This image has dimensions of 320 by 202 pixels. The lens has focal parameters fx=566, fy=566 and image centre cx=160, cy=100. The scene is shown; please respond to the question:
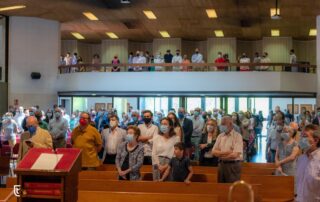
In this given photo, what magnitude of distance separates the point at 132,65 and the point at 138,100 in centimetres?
230

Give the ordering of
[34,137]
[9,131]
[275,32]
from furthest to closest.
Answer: [275,32]
[9,131]
[34,137]

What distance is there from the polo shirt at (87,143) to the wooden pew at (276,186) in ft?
8.99

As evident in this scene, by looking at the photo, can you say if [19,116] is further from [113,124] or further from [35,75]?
[113,124]

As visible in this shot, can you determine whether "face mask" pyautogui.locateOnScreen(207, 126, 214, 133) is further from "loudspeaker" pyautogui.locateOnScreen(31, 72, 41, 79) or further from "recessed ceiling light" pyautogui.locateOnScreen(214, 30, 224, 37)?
"recessed ceiling light" pyautogui.locateOnScreen(214, 30, 224, 37)

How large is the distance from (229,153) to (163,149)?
3.59ft

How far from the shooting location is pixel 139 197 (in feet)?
25.0

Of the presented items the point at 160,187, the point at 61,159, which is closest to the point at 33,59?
the point at 160,187

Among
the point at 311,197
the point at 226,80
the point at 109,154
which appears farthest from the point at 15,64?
the point at 311,197

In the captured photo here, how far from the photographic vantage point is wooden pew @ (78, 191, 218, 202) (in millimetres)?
7434

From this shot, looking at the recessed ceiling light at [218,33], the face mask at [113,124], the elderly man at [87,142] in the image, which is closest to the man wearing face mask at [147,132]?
the face mask at [113,124]

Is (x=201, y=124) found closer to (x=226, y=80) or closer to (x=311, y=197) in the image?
(x=226, y=80)

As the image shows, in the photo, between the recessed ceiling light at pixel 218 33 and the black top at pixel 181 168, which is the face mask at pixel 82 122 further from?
the recessed ceiling light at pixel 218 33

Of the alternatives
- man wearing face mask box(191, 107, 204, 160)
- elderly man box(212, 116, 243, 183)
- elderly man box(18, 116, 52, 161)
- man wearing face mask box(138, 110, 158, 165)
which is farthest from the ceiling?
elderly man box(18, 116, 52, 161)

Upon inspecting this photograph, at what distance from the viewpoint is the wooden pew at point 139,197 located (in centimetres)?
743
